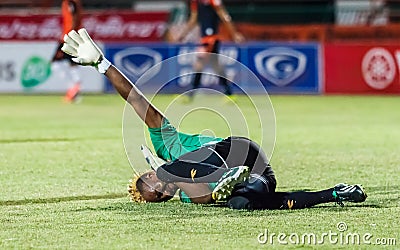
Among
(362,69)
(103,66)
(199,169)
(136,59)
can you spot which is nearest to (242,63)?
(136,59)

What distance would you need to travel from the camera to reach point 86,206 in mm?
7660

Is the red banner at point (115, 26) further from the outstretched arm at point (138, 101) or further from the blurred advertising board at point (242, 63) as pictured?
the outstretched arm at point (138, 101)

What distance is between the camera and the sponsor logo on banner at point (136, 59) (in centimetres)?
2236

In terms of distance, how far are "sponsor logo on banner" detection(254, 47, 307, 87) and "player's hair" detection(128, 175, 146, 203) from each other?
48.1 feet

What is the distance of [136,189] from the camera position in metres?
7.61

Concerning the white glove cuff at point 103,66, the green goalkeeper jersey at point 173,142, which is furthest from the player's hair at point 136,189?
the white glove cuff at point 103,66

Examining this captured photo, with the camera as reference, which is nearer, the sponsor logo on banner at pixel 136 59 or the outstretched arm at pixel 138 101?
the outstretched arm at pixel 138 101

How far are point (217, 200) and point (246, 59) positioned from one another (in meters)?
15.3

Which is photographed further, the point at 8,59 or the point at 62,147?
the point at 8,59

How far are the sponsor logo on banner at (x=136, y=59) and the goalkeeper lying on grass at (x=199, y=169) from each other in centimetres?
1463

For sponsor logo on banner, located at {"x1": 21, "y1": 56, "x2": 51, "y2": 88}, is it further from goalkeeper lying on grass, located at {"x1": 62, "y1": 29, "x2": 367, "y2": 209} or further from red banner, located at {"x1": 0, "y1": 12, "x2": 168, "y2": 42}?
goalkeeper lying on grass, located at {"x1": 62, "y1": 29, "x2": 367, "y2": 209}

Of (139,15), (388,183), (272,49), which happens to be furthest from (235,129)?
(139,15)

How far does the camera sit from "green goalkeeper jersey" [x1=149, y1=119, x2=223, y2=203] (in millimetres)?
7531

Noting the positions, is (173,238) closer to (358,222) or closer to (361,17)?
(358,222)
